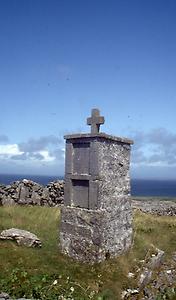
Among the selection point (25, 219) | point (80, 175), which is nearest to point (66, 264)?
point (80, 175)

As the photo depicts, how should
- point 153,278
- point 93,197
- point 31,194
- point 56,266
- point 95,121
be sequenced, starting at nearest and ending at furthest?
point 56,266, point 153,278, point 93,197, point 95,121, point 31,194

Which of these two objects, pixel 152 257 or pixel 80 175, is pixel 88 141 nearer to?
pixel 80 175

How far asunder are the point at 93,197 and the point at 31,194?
31.9 feet

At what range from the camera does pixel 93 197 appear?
37.3ft

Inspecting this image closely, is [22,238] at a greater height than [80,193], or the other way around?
[80,193]

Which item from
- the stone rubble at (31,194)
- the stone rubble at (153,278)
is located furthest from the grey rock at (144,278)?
the stone rubble at (31,194)

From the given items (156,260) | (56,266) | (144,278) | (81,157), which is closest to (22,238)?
(56,266)

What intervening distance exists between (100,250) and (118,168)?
10.3 ft

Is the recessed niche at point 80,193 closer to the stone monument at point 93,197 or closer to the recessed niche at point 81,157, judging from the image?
the stone monument at point 93,197

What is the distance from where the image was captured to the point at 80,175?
11734 millimetres

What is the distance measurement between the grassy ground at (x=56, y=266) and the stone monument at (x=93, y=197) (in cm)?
53

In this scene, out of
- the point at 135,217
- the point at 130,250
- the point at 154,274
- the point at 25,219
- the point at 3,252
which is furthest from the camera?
the point at 135,217

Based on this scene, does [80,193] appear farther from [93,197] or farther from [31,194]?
[31,194]

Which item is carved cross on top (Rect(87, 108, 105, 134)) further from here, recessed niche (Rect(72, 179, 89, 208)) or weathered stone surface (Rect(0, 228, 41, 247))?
weathered stone surface (Rect(0, 228, 41, 247))
